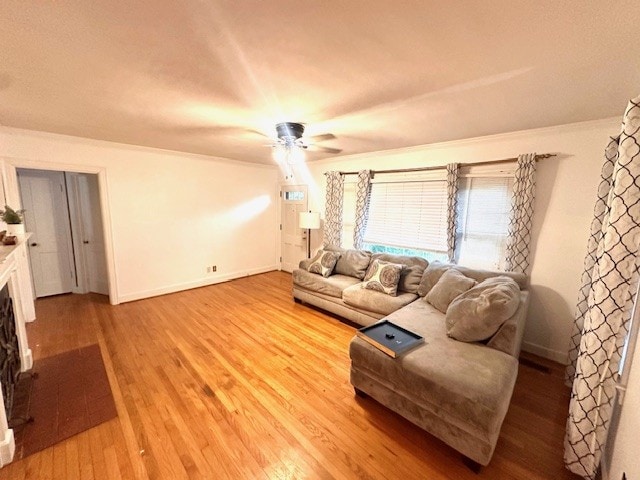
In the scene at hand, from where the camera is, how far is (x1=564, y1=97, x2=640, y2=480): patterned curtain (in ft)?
4.36

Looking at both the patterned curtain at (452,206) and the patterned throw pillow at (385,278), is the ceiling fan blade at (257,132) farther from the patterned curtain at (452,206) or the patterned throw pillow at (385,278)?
the patterned curtain at (452,206)

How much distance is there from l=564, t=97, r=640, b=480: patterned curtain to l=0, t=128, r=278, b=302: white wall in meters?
4.95

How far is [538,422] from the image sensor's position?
193 centimetres

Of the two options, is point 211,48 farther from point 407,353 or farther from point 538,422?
point 538,422

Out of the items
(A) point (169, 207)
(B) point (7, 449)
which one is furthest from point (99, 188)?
(B) point (7, 449)

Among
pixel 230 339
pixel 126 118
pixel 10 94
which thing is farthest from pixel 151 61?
pixel 230 339

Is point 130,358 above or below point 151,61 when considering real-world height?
below

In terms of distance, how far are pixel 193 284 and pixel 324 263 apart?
99.5 inches

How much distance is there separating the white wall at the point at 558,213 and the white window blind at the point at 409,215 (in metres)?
0.79

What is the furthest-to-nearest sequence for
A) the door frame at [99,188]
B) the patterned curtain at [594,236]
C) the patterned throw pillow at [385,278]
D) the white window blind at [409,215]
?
the white window blind at [409,215] < the patterned throw pillow at [385,278] < the door frame at [99,188] < the patterned curtain at [594,236]

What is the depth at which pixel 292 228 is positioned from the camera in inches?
223

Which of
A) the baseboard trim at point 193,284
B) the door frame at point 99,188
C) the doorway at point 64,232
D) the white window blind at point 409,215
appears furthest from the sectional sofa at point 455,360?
the doorway at point 64,232

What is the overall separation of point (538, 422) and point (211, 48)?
332 centimetres

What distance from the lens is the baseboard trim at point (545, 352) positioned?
2704 millimetres
